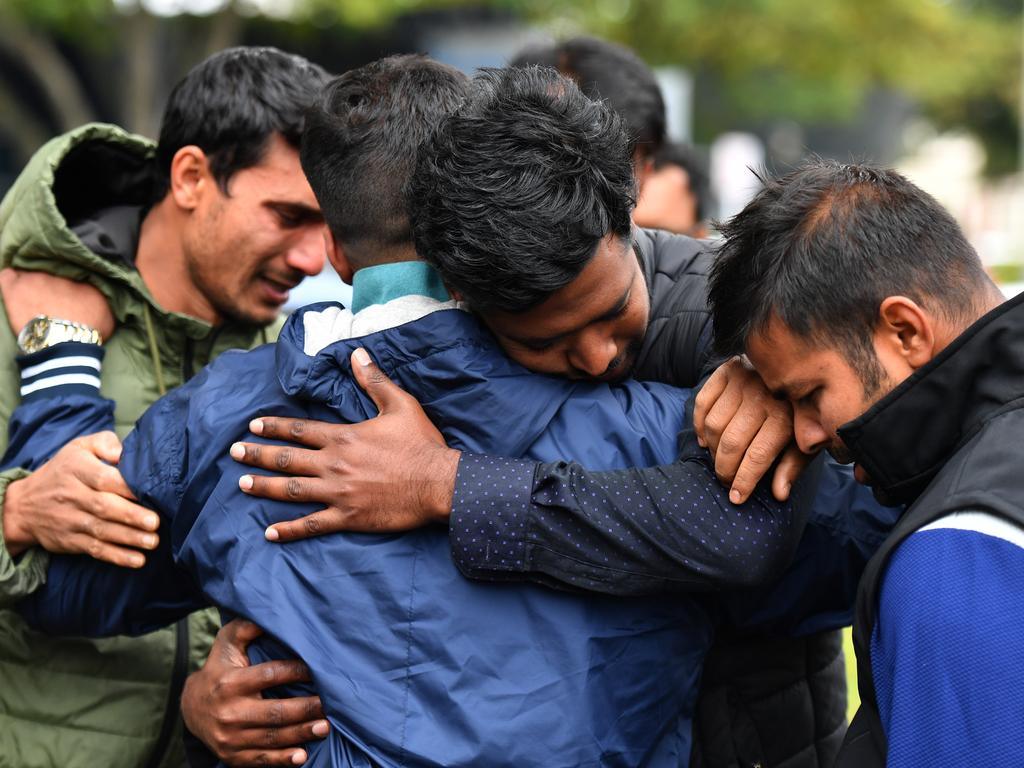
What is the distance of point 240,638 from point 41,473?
0.66 meters

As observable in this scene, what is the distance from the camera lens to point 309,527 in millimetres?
2053

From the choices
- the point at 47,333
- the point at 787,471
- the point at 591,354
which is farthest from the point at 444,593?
the point at 47,333

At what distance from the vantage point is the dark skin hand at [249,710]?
2119mm

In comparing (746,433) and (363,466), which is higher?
(746,433)

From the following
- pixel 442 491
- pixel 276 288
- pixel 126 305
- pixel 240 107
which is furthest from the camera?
pixel 276 288

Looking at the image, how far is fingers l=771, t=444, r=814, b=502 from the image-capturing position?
6.66 ft

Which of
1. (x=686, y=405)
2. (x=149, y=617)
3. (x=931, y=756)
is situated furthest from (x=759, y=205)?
(x=149, y=617)

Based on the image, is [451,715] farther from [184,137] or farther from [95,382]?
[184,137]

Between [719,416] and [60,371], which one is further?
[60,371]

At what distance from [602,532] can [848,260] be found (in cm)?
59

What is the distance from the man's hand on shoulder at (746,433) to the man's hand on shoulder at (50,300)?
5.16 ft

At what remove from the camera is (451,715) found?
1930 mm

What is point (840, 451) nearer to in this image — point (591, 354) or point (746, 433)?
point (746, 433)

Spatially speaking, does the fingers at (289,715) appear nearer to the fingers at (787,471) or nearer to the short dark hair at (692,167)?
the fingers at (787,471)
